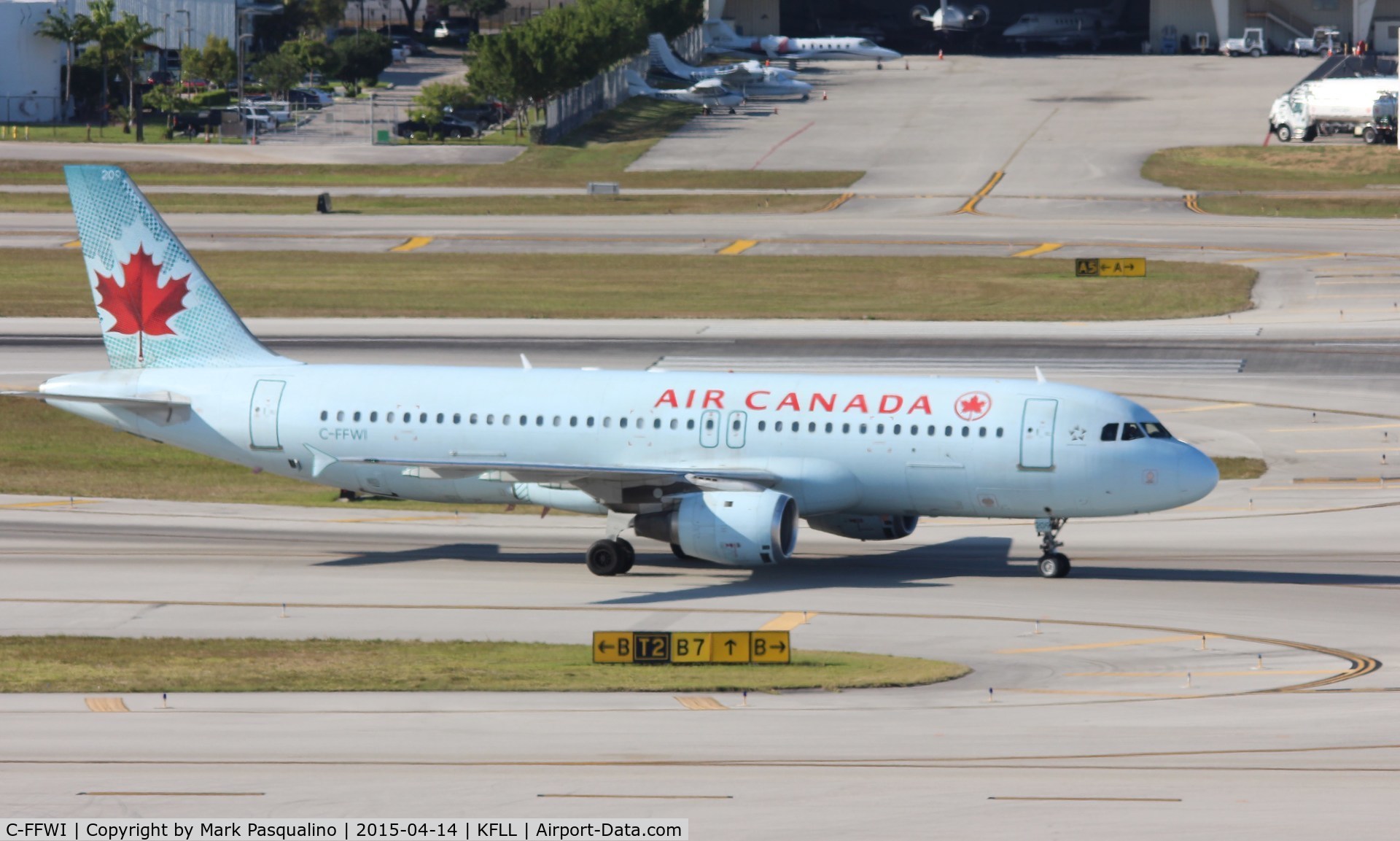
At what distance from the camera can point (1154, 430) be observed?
131 ft

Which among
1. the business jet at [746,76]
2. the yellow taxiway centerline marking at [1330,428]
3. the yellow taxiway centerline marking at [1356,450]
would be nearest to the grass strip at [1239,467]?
the yellow taxiway centerline marking at [1356,450]

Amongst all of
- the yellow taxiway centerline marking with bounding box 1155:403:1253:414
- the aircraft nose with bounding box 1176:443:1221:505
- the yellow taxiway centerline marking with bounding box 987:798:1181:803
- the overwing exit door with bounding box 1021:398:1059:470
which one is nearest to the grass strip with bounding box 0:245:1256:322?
the yellow taxiway centerline marking with bounding box 1155:403:1253:414

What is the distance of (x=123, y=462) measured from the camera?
177 ft

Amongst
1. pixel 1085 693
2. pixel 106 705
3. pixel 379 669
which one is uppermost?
pixel 106 705

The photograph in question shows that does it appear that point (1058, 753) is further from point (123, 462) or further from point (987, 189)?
point (987, 189)

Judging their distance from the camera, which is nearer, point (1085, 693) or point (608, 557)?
point (1085, 693)

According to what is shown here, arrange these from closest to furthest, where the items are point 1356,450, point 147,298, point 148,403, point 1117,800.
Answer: point 1117,800, point 148,403, point 147,298, point 1356,450

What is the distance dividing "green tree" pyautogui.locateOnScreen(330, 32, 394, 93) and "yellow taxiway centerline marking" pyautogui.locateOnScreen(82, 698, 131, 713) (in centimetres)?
13934

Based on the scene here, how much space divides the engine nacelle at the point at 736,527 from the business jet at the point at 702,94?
114m

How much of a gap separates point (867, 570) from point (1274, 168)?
8517 cm

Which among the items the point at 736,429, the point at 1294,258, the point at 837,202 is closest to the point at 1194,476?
the point at 736,429

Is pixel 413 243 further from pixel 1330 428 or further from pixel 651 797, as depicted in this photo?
pixel 651 797

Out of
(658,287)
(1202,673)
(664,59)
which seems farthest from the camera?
(664,59)

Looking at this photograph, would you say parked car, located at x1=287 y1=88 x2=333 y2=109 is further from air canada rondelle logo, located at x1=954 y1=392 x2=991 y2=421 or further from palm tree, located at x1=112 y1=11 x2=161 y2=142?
air canada rondelle logo, located at x1=954 y1=392 x2=991 y2=421
